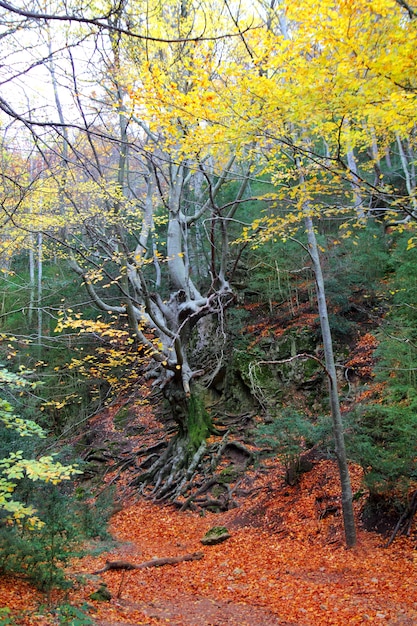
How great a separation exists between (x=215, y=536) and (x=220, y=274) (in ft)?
17.1

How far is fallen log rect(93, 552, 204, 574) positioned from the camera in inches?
247

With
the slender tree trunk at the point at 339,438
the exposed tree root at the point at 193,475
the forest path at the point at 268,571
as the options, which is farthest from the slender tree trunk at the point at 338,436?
the exposed tree root at the point at 193,475

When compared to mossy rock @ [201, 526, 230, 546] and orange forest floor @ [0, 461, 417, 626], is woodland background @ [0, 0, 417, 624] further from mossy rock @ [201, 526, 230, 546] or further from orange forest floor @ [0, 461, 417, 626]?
mossy rock @ [201, 526, 230, 546]

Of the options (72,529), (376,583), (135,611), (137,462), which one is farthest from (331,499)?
(137,462)

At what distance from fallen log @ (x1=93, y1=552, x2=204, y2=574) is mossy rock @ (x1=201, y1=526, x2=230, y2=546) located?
1.83ft

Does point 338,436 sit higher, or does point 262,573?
point 338,436

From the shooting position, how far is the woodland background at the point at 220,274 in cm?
396

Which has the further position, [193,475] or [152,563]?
[193,475]

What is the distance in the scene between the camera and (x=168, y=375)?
1042 centimetres

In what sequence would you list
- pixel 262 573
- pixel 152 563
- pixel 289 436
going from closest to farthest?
pixel 262 573
pixel 152 563
pixel 289 436

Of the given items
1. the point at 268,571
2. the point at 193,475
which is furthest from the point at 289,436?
the point at 193,475

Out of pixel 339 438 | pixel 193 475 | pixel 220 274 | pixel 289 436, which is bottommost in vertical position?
pixel 193 475

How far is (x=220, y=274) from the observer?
9.30 m

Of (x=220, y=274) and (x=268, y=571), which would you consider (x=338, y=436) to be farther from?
(x=220, y=274)
